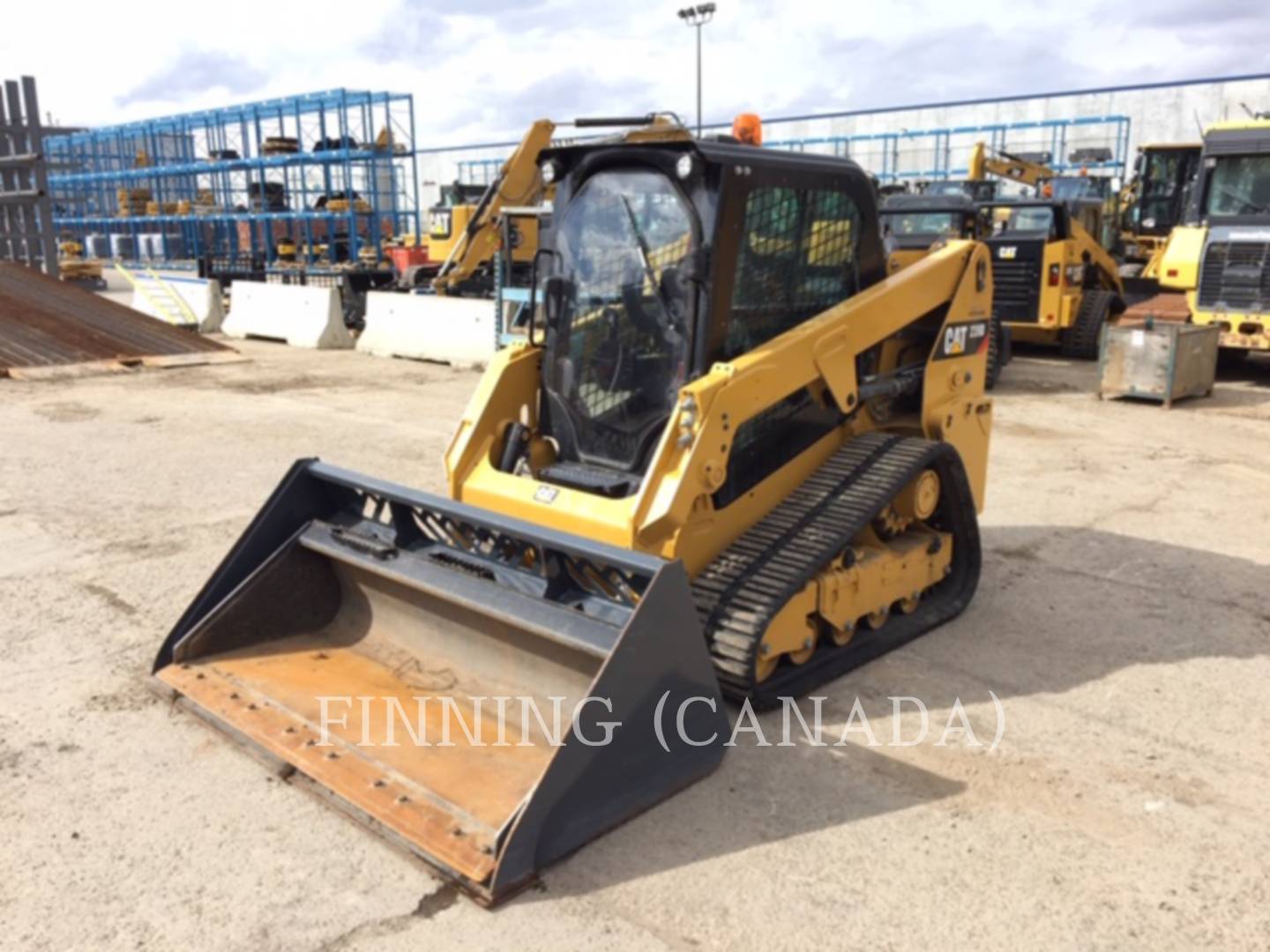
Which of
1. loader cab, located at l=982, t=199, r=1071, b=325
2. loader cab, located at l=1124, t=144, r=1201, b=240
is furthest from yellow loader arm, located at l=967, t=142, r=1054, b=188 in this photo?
loader cab, located at l=1124, t=144, r=1201, b=240

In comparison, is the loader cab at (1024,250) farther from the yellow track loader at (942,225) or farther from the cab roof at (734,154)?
the cab roof at (734,154)

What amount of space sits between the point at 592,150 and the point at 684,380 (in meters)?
1.13

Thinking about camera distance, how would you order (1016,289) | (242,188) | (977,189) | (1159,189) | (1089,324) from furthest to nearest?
(242,188) → (1159,189) → (977,189) → (1089,324) → (1016,289)

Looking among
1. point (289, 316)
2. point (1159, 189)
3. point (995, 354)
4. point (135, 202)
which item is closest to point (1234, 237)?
point (995, 354)

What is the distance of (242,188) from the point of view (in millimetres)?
32000

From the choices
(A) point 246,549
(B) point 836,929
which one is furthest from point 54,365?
(B) point 836,929

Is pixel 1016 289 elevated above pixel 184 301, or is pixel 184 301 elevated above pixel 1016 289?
pixel 1016 289

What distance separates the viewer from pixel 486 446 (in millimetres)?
4941

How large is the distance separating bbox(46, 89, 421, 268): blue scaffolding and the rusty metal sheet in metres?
7.52

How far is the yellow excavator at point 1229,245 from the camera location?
41.0 ft

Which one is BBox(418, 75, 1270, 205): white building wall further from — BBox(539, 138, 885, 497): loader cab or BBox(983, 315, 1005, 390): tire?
BBox(539, 138, 885, 497): loader cab

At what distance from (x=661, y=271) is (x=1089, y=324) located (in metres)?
11.8

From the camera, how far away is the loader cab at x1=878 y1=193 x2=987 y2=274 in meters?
12.7

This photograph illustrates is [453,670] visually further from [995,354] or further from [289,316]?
[289,316]
